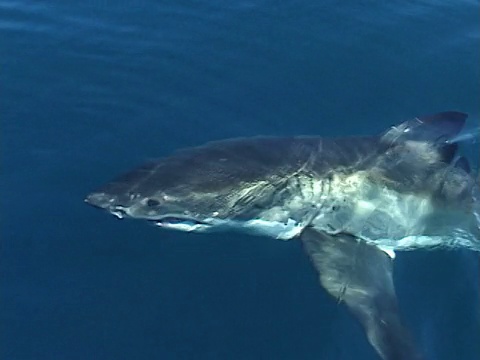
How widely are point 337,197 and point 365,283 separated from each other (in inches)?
44.0

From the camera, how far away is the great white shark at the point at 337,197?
8992mm

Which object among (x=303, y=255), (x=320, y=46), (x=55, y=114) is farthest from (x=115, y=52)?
(x=303, y=255)

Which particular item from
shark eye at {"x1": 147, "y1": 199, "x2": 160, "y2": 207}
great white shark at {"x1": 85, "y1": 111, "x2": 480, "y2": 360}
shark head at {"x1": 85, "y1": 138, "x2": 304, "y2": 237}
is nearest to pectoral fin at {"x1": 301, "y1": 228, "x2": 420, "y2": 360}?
great white shark at {"x1": 85, "y1": 111, "x2": 480, "y2": 360}

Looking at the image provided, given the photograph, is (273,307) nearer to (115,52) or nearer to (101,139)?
(101,139)

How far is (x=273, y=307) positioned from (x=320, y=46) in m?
6.04

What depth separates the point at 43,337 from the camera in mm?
8891

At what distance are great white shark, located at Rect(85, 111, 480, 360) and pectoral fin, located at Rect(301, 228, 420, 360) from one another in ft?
0.05

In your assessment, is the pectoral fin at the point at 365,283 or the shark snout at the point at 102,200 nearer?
the pectoral fin at the point at 365,283

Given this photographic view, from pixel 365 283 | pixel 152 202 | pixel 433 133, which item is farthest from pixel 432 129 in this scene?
pixel 152 202

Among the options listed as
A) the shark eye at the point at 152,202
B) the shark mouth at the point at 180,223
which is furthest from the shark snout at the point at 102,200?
the shark mouth at the point at 180,223

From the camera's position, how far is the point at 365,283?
9.23 meters

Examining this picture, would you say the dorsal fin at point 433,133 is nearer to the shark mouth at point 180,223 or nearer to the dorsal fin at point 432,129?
the dorsal fin at point 432,129

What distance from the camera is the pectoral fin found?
838 cm

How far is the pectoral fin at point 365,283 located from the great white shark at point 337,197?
0.05 ft
